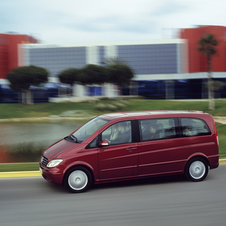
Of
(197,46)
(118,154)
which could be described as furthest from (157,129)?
(197,46)

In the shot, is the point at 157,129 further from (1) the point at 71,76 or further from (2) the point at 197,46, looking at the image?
(2) the point at 197,46

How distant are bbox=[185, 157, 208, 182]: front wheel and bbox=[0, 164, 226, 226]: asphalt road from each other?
0.50 ft

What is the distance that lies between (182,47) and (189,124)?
5474 cm

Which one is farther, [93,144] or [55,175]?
[93,144]

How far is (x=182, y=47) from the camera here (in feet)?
191

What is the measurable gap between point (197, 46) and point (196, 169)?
5455 cm

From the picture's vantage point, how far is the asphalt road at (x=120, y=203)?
4273 mm

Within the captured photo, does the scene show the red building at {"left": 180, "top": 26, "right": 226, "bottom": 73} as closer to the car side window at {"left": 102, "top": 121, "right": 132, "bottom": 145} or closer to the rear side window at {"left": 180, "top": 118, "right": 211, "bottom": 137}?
the rear side window at {"left": 180, "top": 118, "right": 211, "bottom": 137}

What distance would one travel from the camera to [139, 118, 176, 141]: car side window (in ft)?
20.0

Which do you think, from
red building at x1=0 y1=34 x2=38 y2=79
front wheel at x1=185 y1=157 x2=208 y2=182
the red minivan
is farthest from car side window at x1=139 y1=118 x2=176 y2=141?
red building at x1=0 y1=34 x2=38 y2=79

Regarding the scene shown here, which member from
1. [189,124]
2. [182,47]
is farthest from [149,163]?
[182,47]

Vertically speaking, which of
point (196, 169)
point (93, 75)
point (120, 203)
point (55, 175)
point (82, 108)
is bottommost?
point (120, 203)

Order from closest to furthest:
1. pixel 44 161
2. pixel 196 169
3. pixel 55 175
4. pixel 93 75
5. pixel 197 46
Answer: pixel 55 175, pixel 44 161, pixel 196 169, pixel 93 75, pixel 197 46

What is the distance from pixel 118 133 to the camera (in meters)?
5.98
